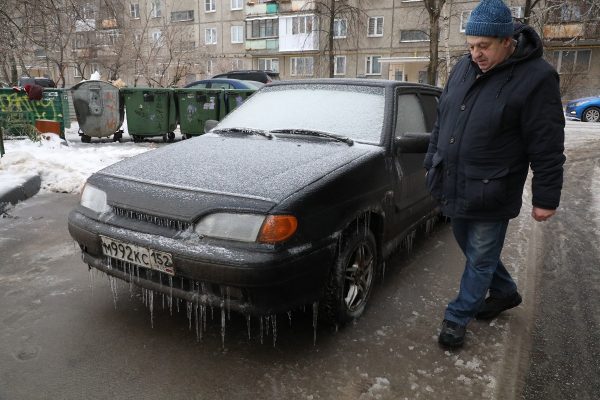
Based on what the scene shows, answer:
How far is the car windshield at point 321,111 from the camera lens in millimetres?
3430

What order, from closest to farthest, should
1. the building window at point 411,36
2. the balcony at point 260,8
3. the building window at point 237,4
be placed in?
1. the building window at point 411,36
2. the balcony at point 260,8
3. the building window at point 237,4

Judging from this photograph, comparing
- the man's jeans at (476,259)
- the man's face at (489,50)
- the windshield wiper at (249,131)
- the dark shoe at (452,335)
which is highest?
the man's face at (489,50)

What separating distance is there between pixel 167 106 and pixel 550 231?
9.16 metres

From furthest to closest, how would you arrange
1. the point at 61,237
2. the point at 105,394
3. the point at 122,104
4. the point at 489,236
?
1. the point at 122,104
2. the point at 61,237
3. the point at 489,236
4. the point at 105,394

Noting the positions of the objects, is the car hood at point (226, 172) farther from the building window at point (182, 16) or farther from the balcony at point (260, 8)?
the building window at point (182, 16)

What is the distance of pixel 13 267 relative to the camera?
3760 mm

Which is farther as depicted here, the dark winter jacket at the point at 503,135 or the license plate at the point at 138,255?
the license plate at the point at 138,255

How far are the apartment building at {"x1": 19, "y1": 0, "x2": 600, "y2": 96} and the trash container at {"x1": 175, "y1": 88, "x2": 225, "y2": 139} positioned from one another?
12.6 metres

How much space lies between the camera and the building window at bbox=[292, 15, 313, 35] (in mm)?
36219

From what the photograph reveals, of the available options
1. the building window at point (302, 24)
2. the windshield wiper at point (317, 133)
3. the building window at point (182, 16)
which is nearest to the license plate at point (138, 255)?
the windshield wiper at point (317, 133)

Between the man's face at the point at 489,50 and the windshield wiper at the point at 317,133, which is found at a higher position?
the man's face at the point at 489,50

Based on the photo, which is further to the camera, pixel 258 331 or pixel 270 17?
pixel 270 17

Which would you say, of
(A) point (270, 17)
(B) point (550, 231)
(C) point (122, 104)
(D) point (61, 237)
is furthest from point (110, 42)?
(B) point (550, 231)

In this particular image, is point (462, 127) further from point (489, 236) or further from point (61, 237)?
point (61, 237)
